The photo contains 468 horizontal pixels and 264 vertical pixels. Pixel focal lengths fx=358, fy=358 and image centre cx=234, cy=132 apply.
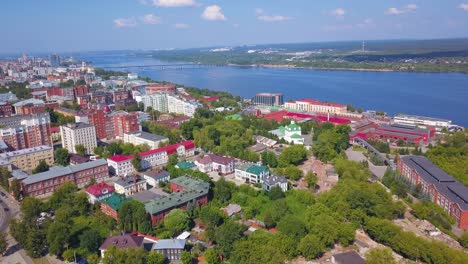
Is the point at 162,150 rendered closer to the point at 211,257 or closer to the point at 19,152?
the point at 19,152

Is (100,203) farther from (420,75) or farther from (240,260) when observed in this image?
(420,75)

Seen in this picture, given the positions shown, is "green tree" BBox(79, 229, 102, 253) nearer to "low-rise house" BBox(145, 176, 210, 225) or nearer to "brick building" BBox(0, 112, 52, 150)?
"low-rise house" BBox(145, 176, 210, 225)

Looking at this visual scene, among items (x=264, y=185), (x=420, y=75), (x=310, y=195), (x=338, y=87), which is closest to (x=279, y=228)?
(x=310, y=195)

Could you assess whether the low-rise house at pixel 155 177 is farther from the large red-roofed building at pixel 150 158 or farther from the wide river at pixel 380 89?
the wide river at pixel 380 89

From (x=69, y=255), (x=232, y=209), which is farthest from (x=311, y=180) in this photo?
(x=69, y=255)

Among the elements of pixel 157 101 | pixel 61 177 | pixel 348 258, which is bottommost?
pixel 348 258

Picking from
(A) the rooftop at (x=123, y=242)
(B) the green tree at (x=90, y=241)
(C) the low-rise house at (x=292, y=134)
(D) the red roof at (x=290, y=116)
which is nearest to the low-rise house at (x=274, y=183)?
(A) the rooftop at (x=123, y=242)
